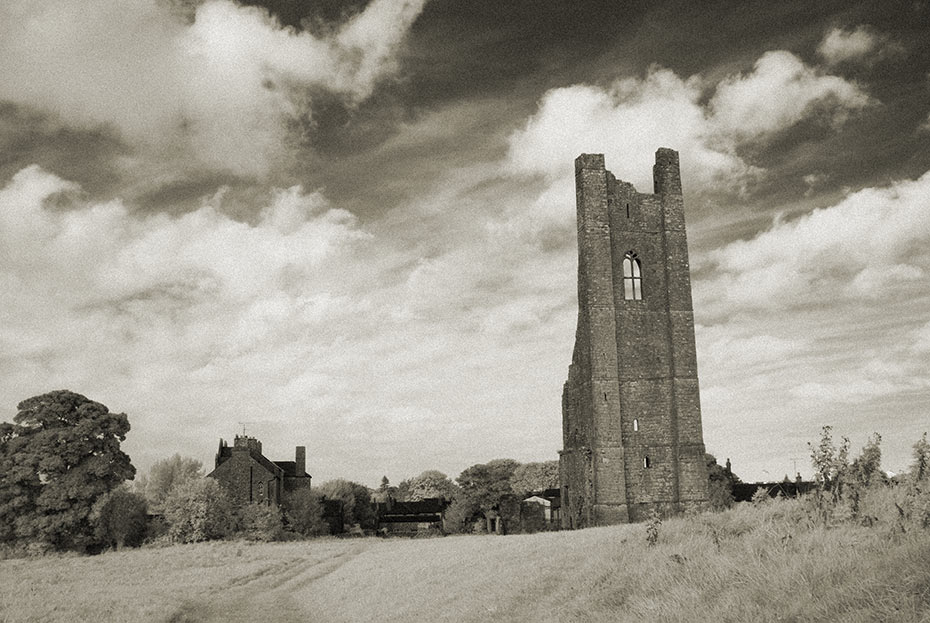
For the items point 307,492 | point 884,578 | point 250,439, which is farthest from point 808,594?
point 250,439

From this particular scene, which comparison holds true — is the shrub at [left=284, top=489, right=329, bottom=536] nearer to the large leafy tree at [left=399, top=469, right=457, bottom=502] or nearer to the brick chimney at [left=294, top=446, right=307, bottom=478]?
the brick chimney at [left=294, top=446, right=307, bottom=478]

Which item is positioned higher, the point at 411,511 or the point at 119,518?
the point at 119,518

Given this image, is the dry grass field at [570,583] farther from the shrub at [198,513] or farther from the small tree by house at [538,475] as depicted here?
the small tree by house at [538,475]

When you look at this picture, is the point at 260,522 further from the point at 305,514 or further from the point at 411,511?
the point at 411,511

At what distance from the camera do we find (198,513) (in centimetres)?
4456

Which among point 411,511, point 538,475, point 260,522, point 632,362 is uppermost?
point 632,362

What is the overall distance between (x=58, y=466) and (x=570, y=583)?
33358 millimetres

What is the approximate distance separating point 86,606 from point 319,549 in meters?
22.6

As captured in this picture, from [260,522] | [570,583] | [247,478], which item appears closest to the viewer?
[570,583]

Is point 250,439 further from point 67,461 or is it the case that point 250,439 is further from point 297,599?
point 297,599

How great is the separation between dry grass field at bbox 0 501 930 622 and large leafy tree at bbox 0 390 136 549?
327 inches

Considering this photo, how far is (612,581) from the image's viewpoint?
11.9 metres

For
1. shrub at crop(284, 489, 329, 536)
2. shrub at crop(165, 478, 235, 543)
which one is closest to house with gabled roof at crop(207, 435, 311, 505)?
shrub at crop(284, 489, 329, 536)

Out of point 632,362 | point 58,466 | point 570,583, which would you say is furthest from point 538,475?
point 570,583
